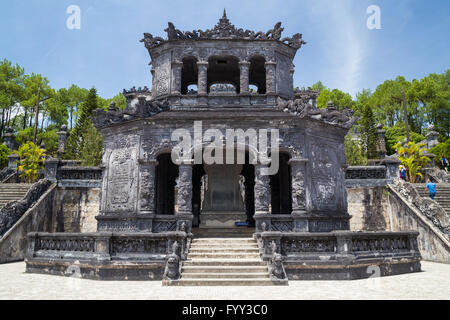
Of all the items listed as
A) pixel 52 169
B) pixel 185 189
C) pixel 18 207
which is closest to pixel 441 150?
pixel 185 189

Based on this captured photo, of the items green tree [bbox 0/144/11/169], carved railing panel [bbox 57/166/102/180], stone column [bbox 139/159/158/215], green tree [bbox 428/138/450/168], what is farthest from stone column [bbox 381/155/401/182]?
green tree [bbox 0/144/11/169]

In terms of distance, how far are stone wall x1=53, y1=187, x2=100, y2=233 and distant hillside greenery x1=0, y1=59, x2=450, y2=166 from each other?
1575cm

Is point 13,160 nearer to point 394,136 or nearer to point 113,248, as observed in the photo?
point 113,248

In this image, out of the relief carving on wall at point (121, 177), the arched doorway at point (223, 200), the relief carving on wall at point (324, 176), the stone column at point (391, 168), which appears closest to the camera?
the relief carving on wall at point (324, 176)

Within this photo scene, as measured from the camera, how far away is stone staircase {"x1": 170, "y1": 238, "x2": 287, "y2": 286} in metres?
9.07

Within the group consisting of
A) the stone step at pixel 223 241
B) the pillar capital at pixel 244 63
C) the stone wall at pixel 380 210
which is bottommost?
the stone step at pixel 223 241

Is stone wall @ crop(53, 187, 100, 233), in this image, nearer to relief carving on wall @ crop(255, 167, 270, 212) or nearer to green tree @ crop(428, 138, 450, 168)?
relief carving on wall @ crop(255, 167, 270, 212)

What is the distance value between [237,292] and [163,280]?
7.68 ft

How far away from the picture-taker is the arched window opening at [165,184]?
15984 millimetres

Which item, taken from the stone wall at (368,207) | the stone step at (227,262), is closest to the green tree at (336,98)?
the stone wall at (368,207)

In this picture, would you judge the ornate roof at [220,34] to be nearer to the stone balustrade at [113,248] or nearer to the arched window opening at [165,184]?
the arched window opening at [165,184]

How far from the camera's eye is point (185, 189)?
13.0 meters

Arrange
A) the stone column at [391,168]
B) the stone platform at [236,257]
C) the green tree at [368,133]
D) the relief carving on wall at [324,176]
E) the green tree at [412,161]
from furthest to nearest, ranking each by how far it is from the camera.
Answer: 1. the green tree at [368,133]
2. the green tree at [412,161]
3. the stone column at [391,168]
4. the relief carving on wall at [324,176]
5. the stone platform at [236,257]

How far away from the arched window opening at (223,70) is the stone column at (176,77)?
1.68 metres
